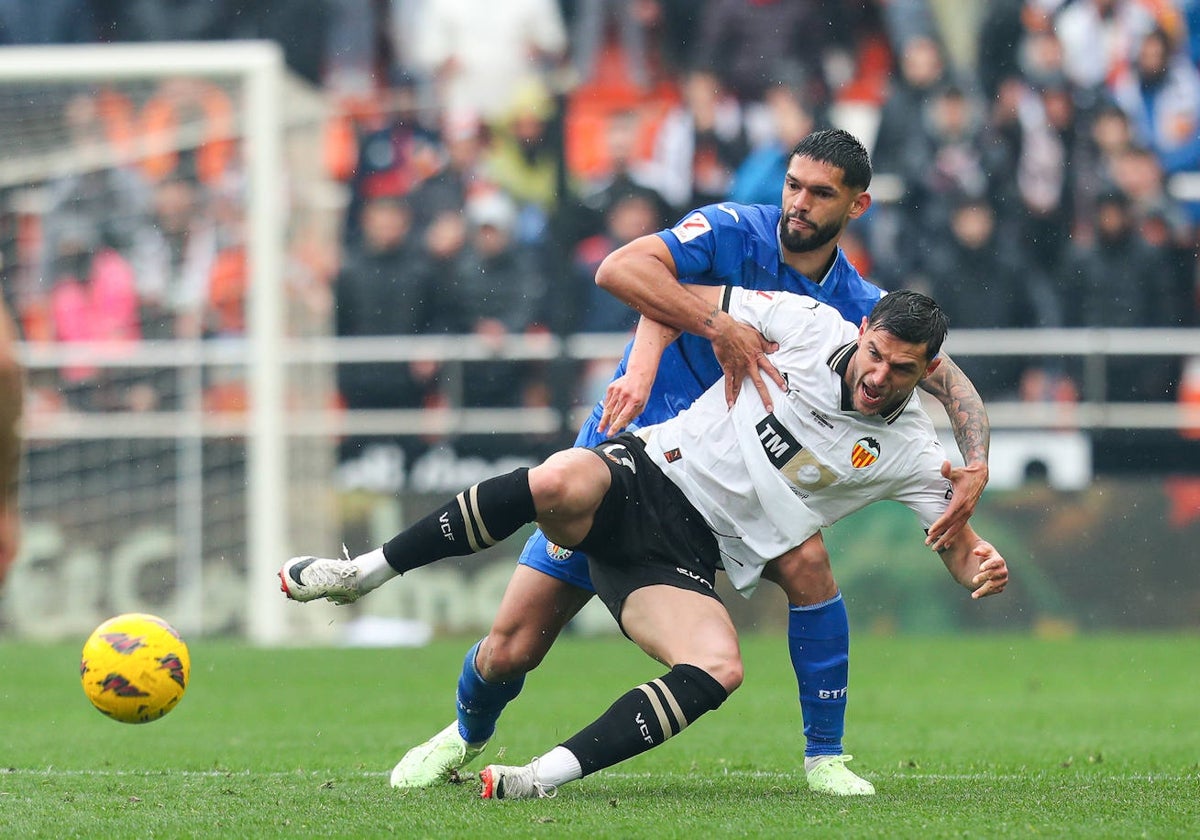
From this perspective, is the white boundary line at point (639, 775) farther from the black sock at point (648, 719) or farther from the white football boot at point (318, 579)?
the white football boot at point (318, 579)

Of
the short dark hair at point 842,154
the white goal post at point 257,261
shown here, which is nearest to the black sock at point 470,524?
the short dark hair at point 842,154

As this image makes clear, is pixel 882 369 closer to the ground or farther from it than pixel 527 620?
farther from it

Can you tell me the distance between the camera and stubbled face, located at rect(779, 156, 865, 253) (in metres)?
6.18

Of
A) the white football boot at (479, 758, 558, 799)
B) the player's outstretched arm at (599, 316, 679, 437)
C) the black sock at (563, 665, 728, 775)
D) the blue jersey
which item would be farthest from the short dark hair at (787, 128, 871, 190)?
the white football boot at (479, 758, 558, 799)

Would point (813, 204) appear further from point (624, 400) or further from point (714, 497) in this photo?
point (714, 497)

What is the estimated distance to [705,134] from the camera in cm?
1401

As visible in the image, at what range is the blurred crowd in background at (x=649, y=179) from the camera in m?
12.8

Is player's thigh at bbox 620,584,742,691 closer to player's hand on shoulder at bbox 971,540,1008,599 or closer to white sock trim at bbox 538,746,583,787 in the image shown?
white sock trim at bbox 538,746,583,787

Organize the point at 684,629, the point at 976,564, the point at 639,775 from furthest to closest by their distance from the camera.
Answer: the point at 639,775, the point at 976,564, the point at 684,629

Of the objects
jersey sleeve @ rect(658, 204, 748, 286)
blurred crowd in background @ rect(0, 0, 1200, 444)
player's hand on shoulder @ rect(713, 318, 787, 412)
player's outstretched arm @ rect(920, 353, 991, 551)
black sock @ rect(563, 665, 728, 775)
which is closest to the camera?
black sock @ rect(563, 665, 728, 775)

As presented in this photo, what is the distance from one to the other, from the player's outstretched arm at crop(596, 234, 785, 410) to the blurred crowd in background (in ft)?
22.5

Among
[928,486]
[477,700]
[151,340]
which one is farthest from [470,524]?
[151,340]

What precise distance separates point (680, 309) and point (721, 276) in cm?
36

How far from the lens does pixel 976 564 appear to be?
5.95m
